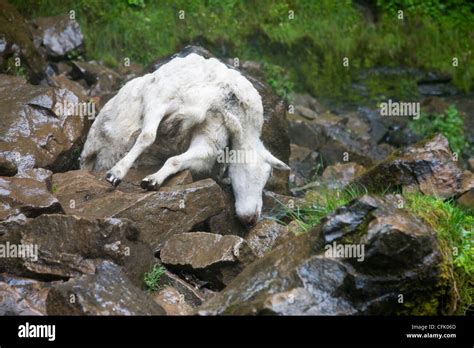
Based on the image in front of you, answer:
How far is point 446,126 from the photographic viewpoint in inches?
539

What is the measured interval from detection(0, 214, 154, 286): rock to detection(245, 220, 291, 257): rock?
1574 mm

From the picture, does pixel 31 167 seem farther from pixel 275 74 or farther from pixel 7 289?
pixel 275 74

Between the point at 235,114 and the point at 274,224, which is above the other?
the point at 235,114

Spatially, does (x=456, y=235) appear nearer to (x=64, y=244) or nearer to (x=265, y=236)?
(x=265, y=236)

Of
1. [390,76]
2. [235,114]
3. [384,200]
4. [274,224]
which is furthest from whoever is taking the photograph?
[390,76]

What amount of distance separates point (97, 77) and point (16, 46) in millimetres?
1667

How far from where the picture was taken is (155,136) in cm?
739

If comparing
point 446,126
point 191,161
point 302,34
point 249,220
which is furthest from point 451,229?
point 302,34

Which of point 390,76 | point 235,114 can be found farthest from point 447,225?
point 390,76

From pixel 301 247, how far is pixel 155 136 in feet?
8.37

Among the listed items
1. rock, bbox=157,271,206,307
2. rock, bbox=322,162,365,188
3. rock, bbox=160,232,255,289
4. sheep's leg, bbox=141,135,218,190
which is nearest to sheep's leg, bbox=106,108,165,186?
sheep's leg, bbox=141,135,218,190

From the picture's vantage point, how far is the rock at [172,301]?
586 cm

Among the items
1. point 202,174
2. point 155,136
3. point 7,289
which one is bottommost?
point 7,289

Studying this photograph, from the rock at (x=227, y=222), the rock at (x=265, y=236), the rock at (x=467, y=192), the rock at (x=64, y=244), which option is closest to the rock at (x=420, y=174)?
the rock at (x=467, y=192)
